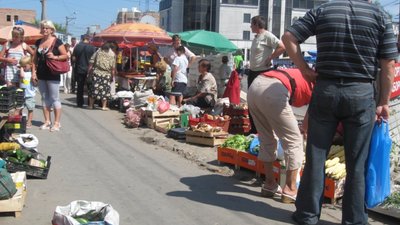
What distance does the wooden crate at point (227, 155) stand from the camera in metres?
6.60

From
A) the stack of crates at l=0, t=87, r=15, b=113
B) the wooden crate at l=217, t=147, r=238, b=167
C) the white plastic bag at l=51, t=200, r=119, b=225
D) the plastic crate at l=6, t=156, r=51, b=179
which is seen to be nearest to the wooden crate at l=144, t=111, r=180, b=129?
the wooden crate at l=217, t=147, r=238, b=167

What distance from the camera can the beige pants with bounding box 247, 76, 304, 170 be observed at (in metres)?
4.89

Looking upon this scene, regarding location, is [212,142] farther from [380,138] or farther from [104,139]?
[380,138]

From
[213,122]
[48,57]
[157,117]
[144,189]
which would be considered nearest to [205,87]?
[157,117]

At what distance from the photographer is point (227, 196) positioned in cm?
546

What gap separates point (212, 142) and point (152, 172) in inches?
79.0

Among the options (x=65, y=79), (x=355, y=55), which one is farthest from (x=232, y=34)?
(x=355, y=55)

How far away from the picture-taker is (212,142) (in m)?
8.30

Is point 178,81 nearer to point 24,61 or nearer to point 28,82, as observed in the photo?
point 28,82

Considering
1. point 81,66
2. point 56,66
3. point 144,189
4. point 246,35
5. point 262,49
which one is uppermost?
point 246,35

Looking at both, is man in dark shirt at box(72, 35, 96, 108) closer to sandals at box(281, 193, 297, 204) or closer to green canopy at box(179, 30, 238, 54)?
green canopy at box(179, 30, 238, 54)

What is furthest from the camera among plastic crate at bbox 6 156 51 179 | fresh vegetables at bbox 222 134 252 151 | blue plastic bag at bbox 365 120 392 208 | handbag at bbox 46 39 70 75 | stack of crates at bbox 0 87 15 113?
handbag at bbox 46 39 70 75

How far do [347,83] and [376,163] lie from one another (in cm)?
77

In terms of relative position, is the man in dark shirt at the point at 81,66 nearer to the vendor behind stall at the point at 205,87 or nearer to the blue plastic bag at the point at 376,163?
the vendor behind stall at the point at 205,87
